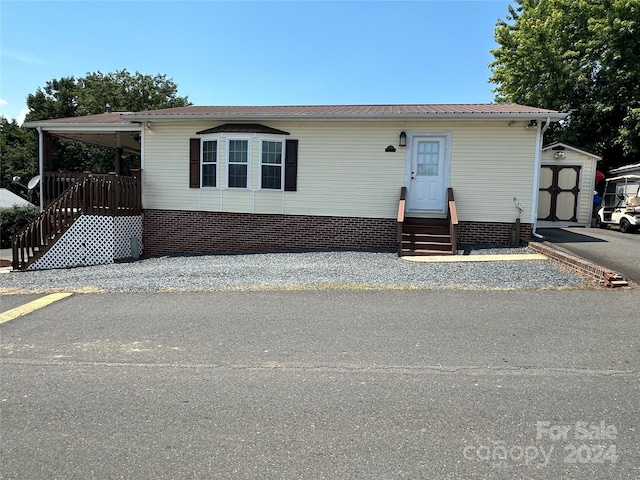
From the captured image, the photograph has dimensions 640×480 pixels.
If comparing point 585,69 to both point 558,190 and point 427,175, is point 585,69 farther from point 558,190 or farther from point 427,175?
point 427,175

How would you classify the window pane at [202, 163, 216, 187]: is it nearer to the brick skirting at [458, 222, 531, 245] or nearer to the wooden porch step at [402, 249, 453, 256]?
the wooden porch step at [402, 249, 453, 256]

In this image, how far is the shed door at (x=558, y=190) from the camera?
15.8 metres

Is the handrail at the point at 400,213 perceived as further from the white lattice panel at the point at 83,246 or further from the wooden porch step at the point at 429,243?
the white lattice panel at the point at 83,246

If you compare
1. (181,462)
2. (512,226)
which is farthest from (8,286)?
(512,226)

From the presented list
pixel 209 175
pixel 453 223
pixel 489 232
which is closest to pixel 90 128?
pixel 209 175

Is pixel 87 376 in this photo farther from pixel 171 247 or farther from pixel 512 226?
pixel 512 226

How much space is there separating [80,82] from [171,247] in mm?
36066

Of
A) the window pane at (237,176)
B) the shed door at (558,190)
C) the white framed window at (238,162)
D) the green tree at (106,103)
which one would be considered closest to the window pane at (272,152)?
the white framed window at (238,162)

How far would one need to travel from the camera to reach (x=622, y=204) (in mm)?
15508

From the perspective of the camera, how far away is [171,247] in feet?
42.1

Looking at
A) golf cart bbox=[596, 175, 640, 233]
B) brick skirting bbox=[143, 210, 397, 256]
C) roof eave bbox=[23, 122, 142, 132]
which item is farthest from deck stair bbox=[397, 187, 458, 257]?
roof eave bbox=[23, 122, 142, 132]

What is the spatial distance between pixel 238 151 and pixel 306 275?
528cm

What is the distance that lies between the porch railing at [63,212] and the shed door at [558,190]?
14.2 metres

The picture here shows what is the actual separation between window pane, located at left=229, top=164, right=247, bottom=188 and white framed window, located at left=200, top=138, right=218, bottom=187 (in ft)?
1.45
